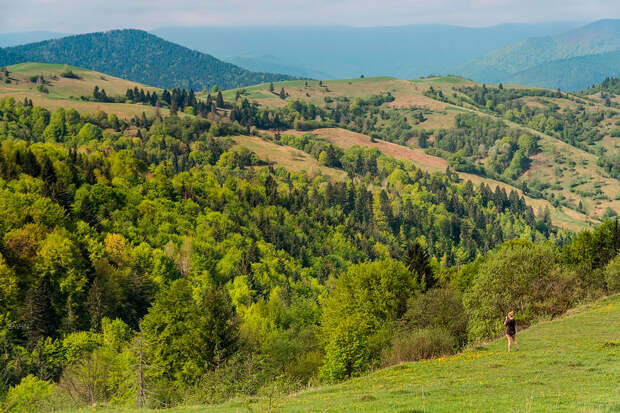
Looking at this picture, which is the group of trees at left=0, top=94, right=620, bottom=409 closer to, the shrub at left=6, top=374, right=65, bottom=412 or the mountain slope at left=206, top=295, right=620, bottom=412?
the shrub at left=6, top=374, right=65, bottom=412

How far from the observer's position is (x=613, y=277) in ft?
223

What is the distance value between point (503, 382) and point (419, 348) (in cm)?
2198

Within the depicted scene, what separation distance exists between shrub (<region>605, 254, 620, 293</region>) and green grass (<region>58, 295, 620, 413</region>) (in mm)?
26703

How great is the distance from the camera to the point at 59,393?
5688 cm

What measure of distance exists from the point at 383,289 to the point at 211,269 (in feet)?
275

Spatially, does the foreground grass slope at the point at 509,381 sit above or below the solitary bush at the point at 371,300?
above

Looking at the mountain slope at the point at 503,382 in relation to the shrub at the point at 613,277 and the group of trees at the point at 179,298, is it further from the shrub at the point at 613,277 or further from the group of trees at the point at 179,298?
the shrub at the point at 613,277

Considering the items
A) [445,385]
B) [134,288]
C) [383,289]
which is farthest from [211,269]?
[445,385]

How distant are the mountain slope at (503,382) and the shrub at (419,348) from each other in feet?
25.8

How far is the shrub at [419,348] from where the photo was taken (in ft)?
156

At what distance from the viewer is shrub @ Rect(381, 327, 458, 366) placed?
47.5m

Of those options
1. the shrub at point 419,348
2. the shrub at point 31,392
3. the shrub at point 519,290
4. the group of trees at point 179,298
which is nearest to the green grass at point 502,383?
the shrub at point 419,348

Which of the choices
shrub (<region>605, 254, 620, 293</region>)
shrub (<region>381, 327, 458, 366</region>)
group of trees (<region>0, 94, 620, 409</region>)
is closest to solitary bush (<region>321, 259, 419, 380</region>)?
group of trees (<region>0, 94, 620, 409</region>)

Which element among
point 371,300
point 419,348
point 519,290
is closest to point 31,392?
point 371,300
